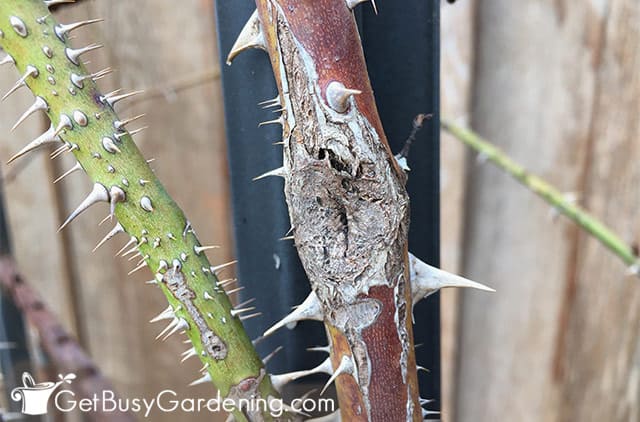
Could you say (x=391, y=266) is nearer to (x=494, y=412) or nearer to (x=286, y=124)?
(x=286, y=124)

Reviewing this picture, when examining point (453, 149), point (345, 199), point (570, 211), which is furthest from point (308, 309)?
point (453, 149)

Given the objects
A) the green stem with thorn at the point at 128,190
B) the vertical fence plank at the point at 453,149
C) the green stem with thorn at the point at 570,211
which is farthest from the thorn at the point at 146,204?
the vertical fence plank at the point at 453,149

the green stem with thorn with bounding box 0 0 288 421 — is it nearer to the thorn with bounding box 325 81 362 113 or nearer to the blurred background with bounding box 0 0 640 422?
the thorn with bounding box 325 81 362 113

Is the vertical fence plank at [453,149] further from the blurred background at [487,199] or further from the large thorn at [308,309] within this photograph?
the large thorn at [308,309]

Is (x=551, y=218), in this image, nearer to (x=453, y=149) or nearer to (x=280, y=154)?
(x=453, y=149)

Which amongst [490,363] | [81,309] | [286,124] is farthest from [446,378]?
[286,124]

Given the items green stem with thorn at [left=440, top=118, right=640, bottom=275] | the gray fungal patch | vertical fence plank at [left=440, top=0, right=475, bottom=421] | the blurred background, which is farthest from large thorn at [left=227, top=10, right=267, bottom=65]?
vertical fence plank at [left=440, top=0, right=475, bottom=421]
